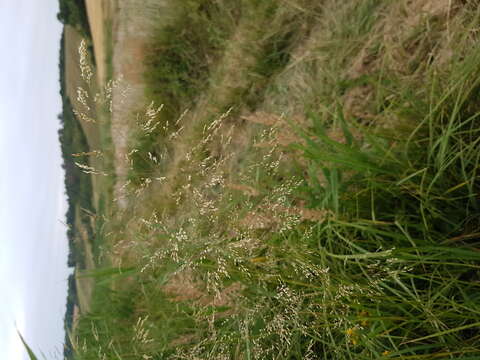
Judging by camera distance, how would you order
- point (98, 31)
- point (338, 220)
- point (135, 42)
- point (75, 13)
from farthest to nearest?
point (75, 13) → point (98, 31) → point (135, 42) → point (338, 220)

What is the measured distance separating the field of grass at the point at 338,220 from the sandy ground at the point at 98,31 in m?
3.95

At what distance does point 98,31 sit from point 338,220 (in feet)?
20.7

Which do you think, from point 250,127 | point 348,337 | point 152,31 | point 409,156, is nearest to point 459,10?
point 409,156

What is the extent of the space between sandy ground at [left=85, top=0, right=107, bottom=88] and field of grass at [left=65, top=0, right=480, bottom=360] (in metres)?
3.95

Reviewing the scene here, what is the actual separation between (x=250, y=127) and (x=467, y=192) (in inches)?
75.6

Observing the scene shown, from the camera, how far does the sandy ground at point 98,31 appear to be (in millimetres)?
6047

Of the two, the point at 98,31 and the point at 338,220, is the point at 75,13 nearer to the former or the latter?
the point at 98,31

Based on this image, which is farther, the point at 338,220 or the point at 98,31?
the point at 98,31

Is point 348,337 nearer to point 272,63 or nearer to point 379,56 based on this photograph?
point 379,56

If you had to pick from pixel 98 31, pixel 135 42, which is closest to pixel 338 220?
pixel 135 42

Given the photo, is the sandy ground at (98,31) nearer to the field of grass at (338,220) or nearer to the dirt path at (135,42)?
the dirt path at (135,42)

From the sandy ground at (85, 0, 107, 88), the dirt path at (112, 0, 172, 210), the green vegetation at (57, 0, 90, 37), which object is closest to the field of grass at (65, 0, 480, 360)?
the dirt path at (112, 0, 172, 210)

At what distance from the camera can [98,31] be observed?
6543mm

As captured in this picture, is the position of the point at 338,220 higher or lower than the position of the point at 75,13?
lower
